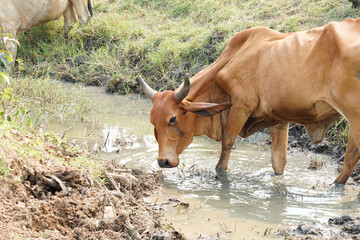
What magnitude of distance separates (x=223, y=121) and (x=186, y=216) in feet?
5.15

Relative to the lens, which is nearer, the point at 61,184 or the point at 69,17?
the point at 61,184

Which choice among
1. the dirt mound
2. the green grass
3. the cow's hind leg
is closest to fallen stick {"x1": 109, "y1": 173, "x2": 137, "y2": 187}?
the dirt mound

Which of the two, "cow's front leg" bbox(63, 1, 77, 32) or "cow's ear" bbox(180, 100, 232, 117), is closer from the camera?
"cow's ear" bbox(180, 100, 232, 117)

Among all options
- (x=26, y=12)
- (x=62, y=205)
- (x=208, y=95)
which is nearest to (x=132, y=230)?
(x=62, y=205)

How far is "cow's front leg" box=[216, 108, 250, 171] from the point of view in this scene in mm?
5668

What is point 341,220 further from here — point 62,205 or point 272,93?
point 62,205

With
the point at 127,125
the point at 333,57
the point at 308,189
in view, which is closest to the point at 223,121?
the point at 308,189

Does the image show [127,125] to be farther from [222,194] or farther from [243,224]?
[243,224]

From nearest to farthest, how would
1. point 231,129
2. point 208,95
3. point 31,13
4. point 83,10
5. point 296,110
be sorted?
point 296,110
point 231,129
point 208,95
point 31,13
point 83,10

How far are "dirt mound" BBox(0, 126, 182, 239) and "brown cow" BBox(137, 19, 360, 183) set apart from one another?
4.18 ft

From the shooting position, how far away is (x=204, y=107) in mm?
5523

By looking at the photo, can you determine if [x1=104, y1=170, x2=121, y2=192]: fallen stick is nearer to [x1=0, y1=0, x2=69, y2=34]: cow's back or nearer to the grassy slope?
the grassy slope

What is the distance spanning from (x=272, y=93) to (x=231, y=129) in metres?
0.69

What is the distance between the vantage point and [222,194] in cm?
538
